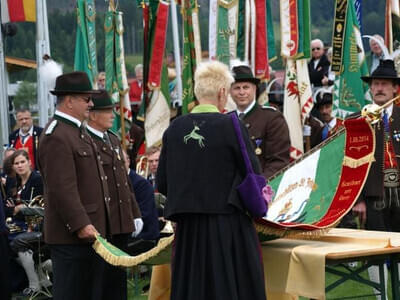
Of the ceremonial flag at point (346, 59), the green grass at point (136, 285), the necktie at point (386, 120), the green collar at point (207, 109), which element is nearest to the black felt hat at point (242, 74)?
the necktie at point (386, 120)

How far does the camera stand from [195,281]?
6605 mm

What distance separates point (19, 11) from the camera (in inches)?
619

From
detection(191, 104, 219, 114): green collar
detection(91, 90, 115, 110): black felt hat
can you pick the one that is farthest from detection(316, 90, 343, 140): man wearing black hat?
detection(191, 104, 219, 114): green collar

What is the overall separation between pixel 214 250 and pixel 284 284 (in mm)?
595

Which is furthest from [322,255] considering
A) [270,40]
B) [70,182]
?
[270,40]

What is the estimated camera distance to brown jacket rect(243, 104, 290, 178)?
891 centimetres

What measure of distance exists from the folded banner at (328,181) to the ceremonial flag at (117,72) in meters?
5.81

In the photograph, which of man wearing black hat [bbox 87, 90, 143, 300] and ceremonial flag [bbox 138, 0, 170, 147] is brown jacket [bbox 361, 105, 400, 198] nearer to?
man wearing black hat [bbox 87, 90, 143, 300]

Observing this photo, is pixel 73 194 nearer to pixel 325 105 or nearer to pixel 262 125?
pixel 262 125

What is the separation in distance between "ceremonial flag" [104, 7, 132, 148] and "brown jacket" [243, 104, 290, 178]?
14.2 ft

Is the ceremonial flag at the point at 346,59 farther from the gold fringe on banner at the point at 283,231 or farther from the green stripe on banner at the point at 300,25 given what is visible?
the gold fringe on banner at the point at 283,231

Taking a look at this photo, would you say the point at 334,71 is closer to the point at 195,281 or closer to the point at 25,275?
the point at 25,275

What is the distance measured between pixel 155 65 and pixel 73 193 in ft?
Result: 21.3

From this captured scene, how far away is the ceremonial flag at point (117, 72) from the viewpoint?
13.2m
